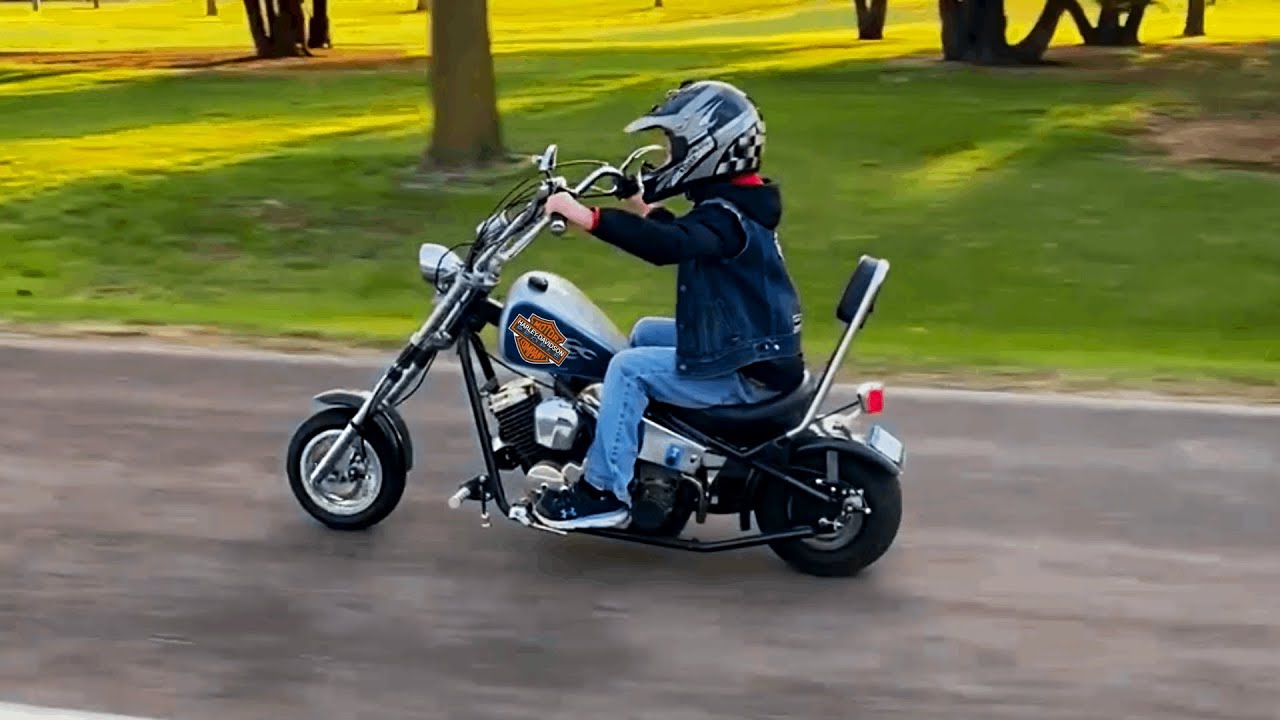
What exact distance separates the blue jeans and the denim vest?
60 millimetres

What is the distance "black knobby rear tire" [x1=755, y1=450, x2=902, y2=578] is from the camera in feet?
20.1

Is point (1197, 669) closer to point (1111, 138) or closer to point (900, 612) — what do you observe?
point (900, 612)

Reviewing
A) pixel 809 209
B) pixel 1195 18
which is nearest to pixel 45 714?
pixel 809 209

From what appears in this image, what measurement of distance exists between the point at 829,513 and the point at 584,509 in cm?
87

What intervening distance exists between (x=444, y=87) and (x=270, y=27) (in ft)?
78.3

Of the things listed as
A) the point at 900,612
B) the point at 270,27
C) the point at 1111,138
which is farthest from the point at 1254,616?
the point at 270,27

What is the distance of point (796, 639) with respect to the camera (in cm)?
570

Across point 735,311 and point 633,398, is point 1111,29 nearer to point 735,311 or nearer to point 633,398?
point 735,311

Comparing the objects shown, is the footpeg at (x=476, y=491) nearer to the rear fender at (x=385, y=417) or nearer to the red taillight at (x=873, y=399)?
the rear fender at (x=385, y=417)

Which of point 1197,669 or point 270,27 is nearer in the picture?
point 1197,669

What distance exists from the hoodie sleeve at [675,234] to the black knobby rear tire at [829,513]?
0.84 m

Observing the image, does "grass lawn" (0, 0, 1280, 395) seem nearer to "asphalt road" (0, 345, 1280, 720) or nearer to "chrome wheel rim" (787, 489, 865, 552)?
"asphalt road" (0, 345, 1280, 720)

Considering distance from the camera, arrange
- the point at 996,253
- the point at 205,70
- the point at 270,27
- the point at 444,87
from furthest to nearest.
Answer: the point at 270,27
the point at 205,70
the point at 444,87
the point at 996,253

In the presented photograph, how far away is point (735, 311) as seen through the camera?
19.7 feet
